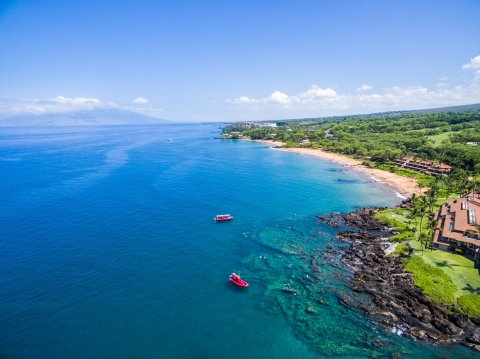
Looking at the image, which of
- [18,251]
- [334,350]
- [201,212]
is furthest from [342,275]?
[18,251]

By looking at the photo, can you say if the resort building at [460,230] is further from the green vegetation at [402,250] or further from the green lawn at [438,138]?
the green lawn at [438,138]

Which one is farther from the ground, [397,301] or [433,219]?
[433,219]


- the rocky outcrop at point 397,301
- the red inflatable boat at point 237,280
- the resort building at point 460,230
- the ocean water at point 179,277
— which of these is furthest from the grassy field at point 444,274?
the red inflatable boat at point 237,280

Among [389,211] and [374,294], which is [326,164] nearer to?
[389,211]

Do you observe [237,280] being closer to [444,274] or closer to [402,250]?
[402,250]

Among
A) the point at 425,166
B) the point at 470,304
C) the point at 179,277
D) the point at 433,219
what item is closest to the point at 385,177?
the point at 425,166
